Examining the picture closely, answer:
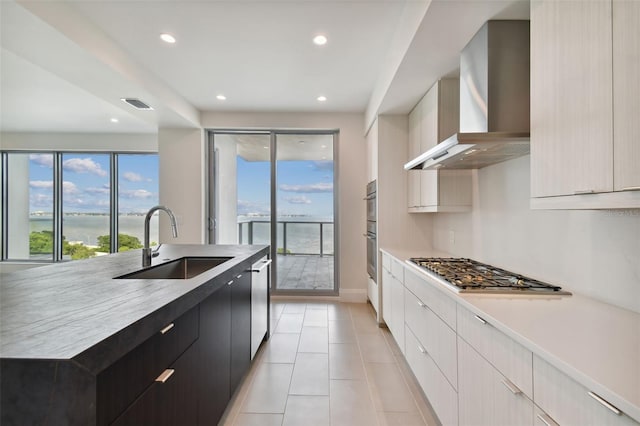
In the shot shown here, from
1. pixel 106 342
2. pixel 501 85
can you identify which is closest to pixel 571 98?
pixel 501 85

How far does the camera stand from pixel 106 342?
2.44 feet

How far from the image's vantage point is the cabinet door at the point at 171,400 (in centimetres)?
91

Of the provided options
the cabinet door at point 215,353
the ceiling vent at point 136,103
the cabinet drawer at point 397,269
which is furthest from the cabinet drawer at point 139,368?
the ceiling vent at point 136,103

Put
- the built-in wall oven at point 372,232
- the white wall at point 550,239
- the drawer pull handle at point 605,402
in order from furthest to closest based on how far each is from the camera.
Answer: the built-in wall oven at point 372,232 → the white wall at point 550,239 → the drawer pull handle at point 605,402

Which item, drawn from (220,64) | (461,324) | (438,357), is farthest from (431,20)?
(220,64)

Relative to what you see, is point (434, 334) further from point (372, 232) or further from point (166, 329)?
point (372, 232)

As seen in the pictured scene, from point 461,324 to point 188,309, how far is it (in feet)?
4.21

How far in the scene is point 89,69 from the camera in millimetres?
2613

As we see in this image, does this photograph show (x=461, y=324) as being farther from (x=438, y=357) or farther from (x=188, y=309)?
(x=188, y=309)

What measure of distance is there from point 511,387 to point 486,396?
0.72 ft

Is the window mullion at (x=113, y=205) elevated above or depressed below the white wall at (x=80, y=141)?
below

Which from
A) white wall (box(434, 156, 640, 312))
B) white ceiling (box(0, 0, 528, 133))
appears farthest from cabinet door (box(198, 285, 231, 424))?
white ceiling (box(0, 0, 528, 133))

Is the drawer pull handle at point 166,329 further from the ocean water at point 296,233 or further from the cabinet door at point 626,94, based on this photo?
the ocean water at point 296,233

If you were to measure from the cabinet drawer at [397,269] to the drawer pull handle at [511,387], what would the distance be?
1418 millimetres
